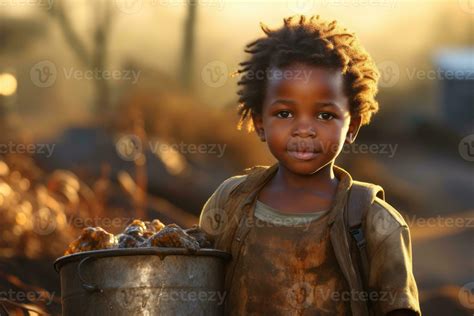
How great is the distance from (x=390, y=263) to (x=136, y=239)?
1265 mm

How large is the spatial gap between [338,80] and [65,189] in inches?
176

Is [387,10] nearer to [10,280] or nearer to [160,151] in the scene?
[160,151]

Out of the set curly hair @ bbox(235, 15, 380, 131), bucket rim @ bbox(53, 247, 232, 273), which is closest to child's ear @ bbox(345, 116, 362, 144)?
curly hair @ bbox(235, 15, 380, 131)

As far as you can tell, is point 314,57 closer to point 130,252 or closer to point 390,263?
point 390,263

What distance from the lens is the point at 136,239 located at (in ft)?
20.3

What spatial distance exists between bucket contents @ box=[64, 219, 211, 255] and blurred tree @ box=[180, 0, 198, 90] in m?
7.27

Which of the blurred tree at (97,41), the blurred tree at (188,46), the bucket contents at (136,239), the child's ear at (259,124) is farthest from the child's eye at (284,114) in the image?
the blurred tree at (188,46)

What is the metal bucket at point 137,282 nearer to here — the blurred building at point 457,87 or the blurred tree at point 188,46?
the blurred tree at point 188,46

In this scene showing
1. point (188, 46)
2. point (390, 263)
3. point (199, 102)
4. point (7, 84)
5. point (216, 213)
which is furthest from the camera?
point (188, 46)

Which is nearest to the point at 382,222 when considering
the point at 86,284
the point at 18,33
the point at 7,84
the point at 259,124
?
the point at 259,124

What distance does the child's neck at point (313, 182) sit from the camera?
646 cm

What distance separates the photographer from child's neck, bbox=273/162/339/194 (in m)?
6.46

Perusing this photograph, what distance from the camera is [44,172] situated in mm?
12117

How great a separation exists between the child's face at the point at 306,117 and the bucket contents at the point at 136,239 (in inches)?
26.3
